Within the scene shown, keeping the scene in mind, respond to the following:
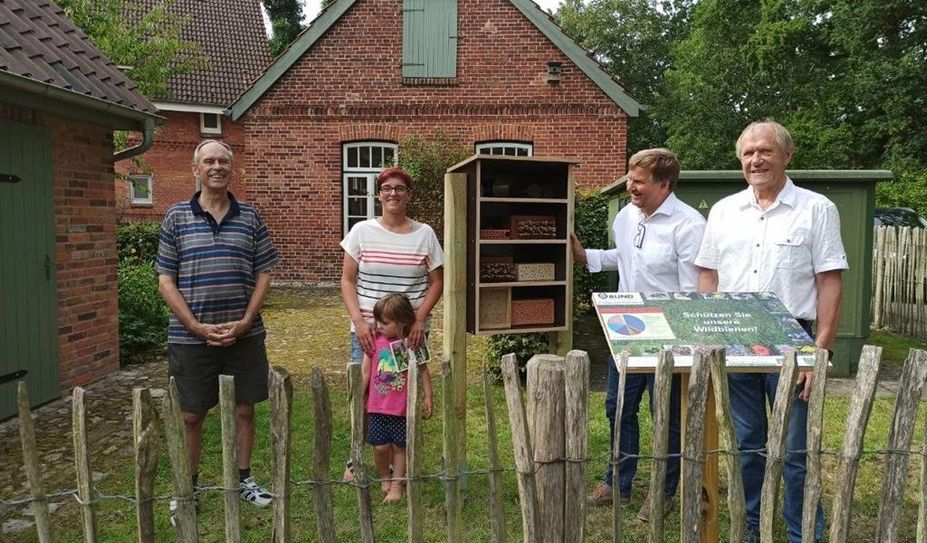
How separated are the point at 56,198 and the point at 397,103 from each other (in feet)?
27.4

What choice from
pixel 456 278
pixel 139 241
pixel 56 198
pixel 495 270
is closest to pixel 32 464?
pixel 456 278

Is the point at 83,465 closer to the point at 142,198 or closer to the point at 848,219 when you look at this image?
the point at 848,219

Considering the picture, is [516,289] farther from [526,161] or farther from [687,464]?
[687,464]

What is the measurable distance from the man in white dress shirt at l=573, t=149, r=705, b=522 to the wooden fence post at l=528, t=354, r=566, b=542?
47.3 inches

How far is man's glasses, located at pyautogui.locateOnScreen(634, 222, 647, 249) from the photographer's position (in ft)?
11.0

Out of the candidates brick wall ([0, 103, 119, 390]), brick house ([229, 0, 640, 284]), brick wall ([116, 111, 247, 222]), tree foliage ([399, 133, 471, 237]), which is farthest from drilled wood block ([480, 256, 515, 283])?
brick wall ([116, 111, 247, 222])

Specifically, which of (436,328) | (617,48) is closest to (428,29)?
(436,328)

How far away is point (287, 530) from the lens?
2.12 metres

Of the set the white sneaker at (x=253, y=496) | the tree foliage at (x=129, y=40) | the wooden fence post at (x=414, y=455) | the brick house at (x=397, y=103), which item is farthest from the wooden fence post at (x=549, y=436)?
the brick house at (x=397, y=103)

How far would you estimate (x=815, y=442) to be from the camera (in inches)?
87.4

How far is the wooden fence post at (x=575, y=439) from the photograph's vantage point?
2057 mm

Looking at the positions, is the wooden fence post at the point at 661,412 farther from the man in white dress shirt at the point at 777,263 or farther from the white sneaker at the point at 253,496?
the white sneaker at the point at 253,496

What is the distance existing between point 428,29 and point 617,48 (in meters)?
30.0

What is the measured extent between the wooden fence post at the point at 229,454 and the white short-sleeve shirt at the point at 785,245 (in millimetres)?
2105
